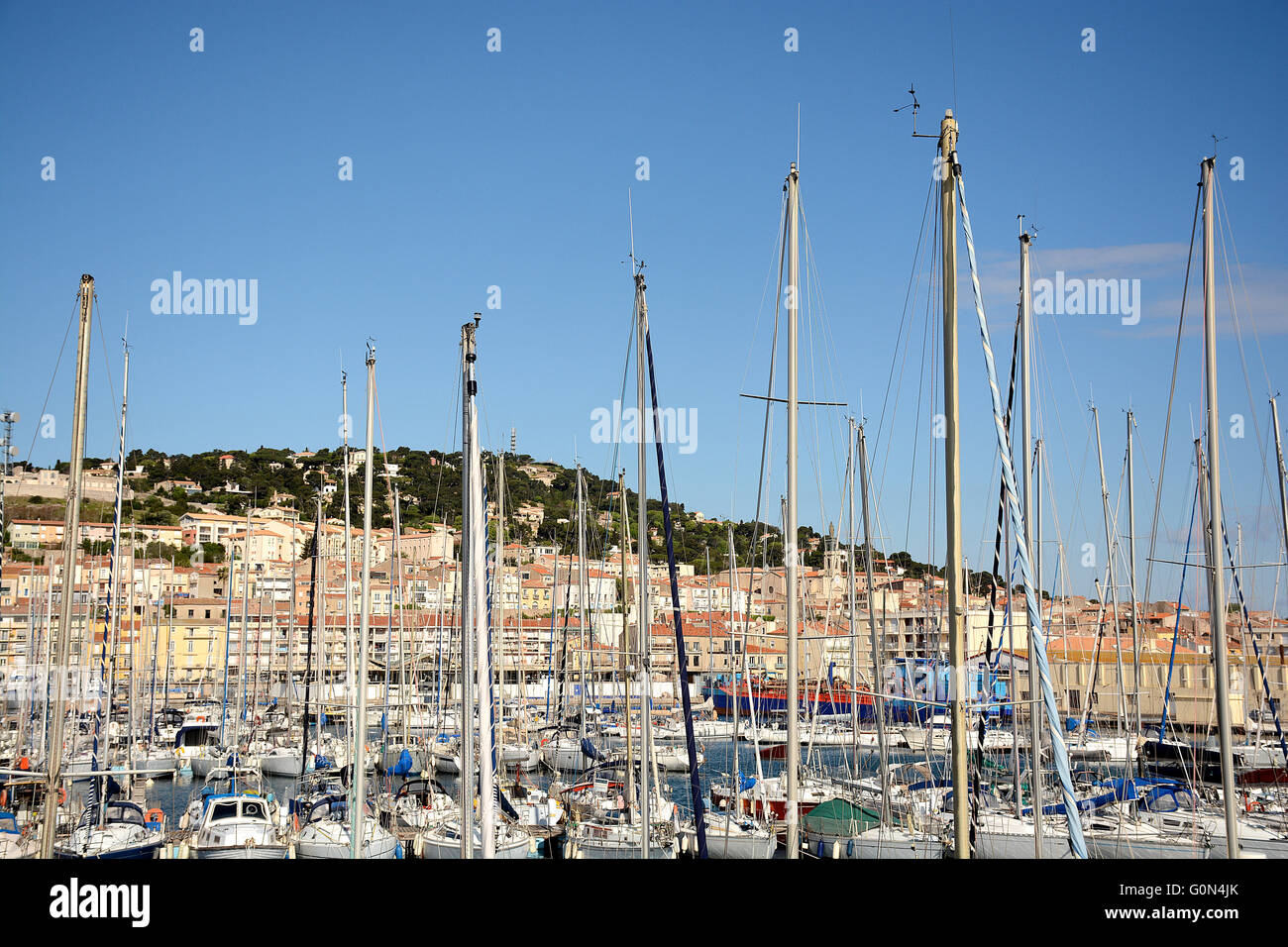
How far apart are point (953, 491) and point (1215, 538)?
4.49 meters

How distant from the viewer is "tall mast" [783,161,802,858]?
10.0 m

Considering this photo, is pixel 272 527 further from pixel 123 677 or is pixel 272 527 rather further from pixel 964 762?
pixel 964 762

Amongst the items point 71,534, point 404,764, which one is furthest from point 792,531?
point 404,764

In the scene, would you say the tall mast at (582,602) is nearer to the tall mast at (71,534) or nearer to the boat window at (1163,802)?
the boat window at (1163,802)

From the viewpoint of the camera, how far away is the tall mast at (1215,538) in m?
9.73

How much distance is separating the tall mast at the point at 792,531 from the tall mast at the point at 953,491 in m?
2.63

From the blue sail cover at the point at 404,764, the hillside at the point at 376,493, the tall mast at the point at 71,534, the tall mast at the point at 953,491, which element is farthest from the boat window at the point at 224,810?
the hillside at the point at 376,493

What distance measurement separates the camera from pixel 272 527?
102m

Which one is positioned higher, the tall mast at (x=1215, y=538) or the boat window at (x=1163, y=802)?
the tall mast at (x=1215, y=538)


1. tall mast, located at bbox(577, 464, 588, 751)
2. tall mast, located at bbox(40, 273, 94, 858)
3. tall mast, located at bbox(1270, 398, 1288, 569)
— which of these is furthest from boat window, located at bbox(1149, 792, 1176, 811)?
tall mast, located at bbox(40, 273, 94, 858)

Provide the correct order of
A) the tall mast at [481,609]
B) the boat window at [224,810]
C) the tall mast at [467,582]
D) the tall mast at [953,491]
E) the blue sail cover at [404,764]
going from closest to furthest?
the tall mast at [953,491] → the tall mast at [481,609] → the tall mast at [467,582] → the boat window at [224,810] → the blue sail cover at [404,764]

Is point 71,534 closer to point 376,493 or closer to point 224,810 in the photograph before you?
point 224,810
